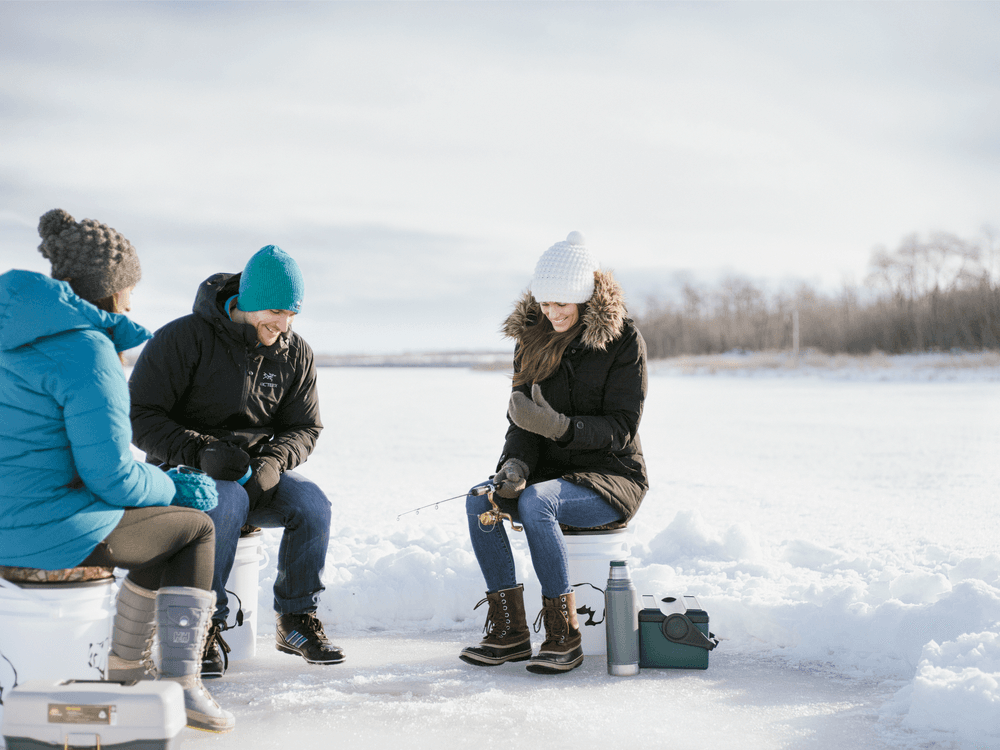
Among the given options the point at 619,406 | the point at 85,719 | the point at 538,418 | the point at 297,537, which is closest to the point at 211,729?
the point at 85,719

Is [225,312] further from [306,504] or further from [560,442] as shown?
[560,442]

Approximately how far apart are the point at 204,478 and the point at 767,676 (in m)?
2.05

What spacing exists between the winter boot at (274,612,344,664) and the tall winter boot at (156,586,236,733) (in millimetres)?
744

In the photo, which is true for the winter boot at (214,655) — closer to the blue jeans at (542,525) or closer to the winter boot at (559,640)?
the blue jeans at (542,525)

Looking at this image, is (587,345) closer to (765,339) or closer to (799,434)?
(799,434)

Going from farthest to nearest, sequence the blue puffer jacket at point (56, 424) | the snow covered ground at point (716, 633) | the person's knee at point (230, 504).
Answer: the person's knee at point (230, 504), the snow covered ground at point (716, 633), the blue puffer jacket at point (56, 424)

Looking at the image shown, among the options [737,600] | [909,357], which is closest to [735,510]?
[737,600]

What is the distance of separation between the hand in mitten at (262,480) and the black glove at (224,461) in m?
0.08

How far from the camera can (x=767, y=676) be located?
3057 millimetres

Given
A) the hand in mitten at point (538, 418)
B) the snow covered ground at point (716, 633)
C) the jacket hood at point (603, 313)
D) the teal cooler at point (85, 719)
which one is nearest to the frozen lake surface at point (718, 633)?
the snow covered ground at point (716, 633)

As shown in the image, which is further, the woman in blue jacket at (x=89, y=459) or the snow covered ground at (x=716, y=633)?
the snow covered ground at (x=716, y=633)

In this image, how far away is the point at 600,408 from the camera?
3518 millimetres

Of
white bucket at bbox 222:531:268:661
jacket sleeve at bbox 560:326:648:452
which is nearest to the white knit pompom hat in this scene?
jacket sleeve at bbox 560:326:648:452

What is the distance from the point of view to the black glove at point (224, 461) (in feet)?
9.68
